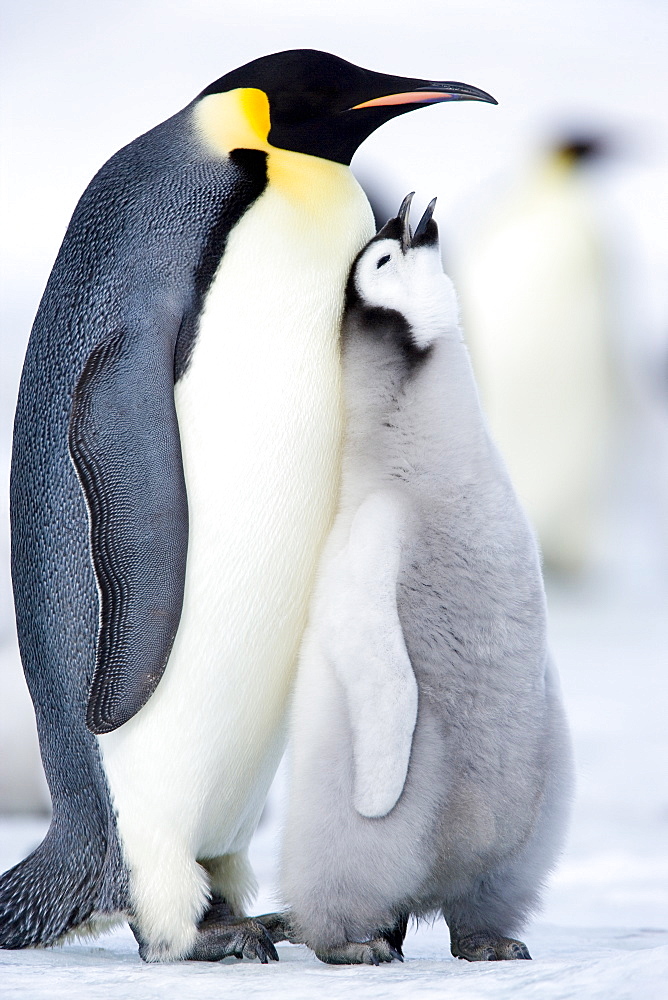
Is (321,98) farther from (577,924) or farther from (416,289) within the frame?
(577,924)

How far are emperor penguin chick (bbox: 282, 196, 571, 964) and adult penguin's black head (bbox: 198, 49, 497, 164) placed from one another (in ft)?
0.52

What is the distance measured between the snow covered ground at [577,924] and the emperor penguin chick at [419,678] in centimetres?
7

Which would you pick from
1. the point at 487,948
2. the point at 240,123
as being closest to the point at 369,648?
the point at 487,948

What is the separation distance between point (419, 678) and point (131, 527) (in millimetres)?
308

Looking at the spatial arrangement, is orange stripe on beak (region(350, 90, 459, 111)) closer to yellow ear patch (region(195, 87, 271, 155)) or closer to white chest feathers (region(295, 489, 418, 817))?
yellow ear patch (region(195, 87, 271, 155))

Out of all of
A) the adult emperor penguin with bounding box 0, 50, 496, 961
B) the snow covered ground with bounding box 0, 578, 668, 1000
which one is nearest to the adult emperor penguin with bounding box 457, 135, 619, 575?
the snow covered ground with bounding box 0, 578, 668, 1000

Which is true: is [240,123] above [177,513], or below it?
above

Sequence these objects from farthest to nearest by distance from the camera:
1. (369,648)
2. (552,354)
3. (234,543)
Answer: (552,354)
(234,543)
(369,648)

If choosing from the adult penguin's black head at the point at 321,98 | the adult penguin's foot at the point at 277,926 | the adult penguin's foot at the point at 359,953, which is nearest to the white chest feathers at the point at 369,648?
the adult penguin's foot at the point at 359,953

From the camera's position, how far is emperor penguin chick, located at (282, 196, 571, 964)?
3.62 ft

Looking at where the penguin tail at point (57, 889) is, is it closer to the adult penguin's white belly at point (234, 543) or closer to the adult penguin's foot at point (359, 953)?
the adult penguin's white belly at point (234, 543)

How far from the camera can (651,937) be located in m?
1.40

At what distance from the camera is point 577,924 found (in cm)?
155

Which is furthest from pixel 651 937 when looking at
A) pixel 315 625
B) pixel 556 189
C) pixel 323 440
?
pixel 556 189
